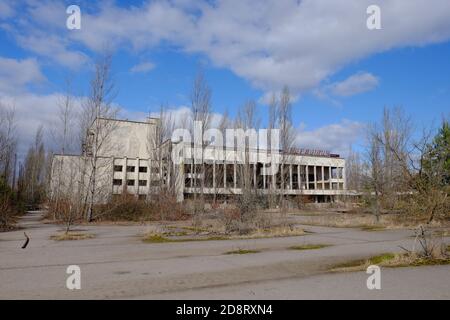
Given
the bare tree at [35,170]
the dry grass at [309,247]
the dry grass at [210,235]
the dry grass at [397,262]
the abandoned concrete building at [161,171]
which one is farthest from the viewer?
the bare tree at [35,170]

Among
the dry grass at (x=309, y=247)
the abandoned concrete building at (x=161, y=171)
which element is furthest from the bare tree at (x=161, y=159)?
the dry grass at (x=309, y=247)

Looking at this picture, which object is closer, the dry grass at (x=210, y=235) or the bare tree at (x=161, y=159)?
the dry grass at (x=210, y=235)

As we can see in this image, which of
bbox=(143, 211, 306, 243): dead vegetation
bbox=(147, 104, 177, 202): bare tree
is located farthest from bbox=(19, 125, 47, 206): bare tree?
bbox=(143, 211, 306, 243): dead vegetation

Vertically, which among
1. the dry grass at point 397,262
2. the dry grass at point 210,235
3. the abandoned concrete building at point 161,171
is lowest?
the dry grass at point 210,235

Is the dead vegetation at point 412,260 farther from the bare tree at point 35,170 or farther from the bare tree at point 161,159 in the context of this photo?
the bare tree at point 35,170

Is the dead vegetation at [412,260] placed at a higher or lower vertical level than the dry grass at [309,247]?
higher

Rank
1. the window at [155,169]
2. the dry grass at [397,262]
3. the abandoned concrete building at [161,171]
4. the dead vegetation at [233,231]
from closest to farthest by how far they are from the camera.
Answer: the dry grass at [397,262]
the dead vegetation at [233,231]
the abandoned concrete building at [161,171]
the window at [155,169]

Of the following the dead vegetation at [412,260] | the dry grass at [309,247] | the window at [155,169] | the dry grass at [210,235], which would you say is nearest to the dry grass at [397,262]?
the dead vegetation at [412,260]

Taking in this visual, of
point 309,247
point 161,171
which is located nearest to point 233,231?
point 309,247

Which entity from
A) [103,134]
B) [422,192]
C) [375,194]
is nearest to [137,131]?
[103,134]

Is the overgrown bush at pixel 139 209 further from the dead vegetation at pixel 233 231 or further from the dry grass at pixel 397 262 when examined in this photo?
the dry grass at pixel 397 262

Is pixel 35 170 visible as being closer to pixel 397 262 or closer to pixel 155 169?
pixel 155 169
